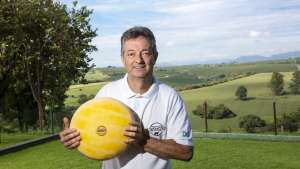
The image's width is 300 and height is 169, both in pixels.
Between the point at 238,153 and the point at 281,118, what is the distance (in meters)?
5.72

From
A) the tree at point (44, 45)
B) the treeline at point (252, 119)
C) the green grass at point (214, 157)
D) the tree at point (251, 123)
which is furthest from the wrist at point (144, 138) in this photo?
the tree at point (44, 45)

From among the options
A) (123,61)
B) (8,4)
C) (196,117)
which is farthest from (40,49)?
(123,61)

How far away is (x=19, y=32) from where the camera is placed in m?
24.7

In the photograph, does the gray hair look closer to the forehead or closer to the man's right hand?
the forehead

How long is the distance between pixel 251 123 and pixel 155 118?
55.9 feet

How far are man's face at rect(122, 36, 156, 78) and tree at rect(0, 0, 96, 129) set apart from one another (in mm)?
21712

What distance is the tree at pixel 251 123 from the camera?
19297 mm

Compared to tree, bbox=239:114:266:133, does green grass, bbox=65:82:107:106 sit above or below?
above

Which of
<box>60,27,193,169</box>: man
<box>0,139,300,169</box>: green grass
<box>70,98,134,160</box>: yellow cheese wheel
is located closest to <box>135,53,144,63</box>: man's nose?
<box>60,27,193,169</box>: man

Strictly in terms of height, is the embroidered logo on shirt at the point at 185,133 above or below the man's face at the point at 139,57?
below

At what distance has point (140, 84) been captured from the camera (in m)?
2.96

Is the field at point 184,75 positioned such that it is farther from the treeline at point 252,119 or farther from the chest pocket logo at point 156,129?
the chest pocket logo at point 156,129

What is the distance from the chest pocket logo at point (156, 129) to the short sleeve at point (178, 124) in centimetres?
6

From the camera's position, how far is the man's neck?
2958 millimetres
